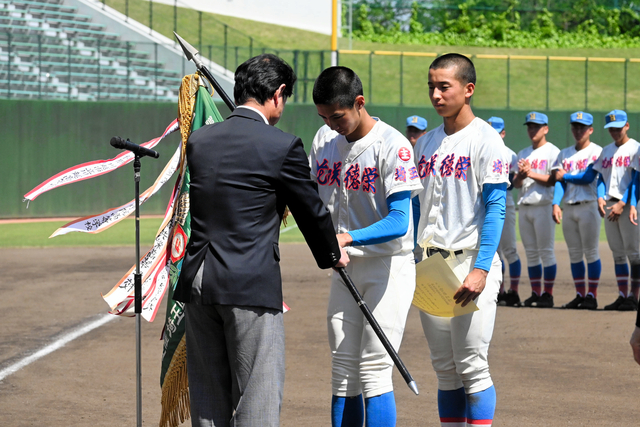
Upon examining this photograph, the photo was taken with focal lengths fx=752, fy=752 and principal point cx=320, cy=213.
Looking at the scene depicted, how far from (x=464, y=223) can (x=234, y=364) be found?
1.57m

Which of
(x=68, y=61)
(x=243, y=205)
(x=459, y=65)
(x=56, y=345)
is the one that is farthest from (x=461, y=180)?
(x=68, y=61)

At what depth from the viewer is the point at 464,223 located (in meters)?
4.00

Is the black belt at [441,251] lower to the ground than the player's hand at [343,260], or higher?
lower

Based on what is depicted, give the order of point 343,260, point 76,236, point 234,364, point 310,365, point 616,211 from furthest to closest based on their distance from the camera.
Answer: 1. point 76,236
2. point 616,211
3. point 310,365
4. point 343,260
5. point 234,364

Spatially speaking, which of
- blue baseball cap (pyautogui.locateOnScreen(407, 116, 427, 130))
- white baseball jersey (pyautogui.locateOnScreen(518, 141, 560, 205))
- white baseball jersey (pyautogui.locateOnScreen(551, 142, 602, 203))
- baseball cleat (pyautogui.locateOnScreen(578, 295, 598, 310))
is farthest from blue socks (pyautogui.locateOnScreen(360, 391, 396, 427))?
blue baseball cap (pyautogui.locateOnScreen(407, 116, 427, 130))

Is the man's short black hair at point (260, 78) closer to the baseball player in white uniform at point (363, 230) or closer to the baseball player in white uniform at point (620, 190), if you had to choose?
the baseball player in white uniform at point (363, 230)

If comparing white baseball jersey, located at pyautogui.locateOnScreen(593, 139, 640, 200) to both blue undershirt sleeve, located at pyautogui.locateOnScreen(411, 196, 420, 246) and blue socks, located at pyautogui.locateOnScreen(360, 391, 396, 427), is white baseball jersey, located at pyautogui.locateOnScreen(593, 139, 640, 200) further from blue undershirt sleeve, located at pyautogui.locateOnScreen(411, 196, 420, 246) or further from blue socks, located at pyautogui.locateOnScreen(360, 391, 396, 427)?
blue socks, located at pyautogui.locateOnScreen(360, 391, 396, 427)

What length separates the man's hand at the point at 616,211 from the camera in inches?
344

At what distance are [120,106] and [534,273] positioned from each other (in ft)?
50.6

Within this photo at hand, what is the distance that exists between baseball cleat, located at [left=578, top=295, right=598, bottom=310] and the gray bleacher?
59.0 ft

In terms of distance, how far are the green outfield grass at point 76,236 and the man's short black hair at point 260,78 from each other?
471 inches

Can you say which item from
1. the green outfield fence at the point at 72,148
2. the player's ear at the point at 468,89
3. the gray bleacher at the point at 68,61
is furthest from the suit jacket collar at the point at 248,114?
the gray bleacher at the point at 68,61

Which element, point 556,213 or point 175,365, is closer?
point 175,365

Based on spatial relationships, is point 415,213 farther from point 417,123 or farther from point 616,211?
point 417,123
